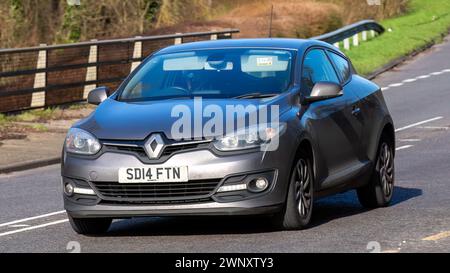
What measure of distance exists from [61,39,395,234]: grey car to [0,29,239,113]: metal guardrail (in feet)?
43.5

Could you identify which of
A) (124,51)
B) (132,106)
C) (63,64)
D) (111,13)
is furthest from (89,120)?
(111,13)

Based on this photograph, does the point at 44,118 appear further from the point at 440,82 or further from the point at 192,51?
the point at 192,51

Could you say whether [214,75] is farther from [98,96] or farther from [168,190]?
[168,190]

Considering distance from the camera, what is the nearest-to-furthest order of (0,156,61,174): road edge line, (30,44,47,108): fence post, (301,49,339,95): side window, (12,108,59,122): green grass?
1. (301,49,339,95): side window
2. (0,156,61,174): road edge line
3. (12,108,59,122): green grass
4. (30,44,47,108): fence post

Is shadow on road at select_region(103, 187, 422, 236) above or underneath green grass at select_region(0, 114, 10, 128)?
above

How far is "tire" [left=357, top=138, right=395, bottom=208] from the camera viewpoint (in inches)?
509

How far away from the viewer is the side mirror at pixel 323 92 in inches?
461

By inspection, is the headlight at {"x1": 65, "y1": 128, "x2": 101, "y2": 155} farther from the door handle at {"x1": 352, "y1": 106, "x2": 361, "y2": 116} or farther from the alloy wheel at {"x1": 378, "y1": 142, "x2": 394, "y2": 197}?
the alloy wheel at {"x1": 378, "y1": 142, "x2": 394, "y2": 197}

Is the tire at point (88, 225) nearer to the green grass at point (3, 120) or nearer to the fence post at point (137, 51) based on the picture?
the green grass at point (3, 120)

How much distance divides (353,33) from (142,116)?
28596mm

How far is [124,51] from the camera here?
29.5 metres

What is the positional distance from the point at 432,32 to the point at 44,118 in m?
21.3

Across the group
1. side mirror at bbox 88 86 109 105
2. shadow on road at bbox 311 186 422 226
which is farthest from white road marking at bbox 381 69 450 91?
side mirror at bbox 88 86 109 105

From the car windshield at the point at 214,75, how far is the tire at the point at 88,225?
1123 mm
